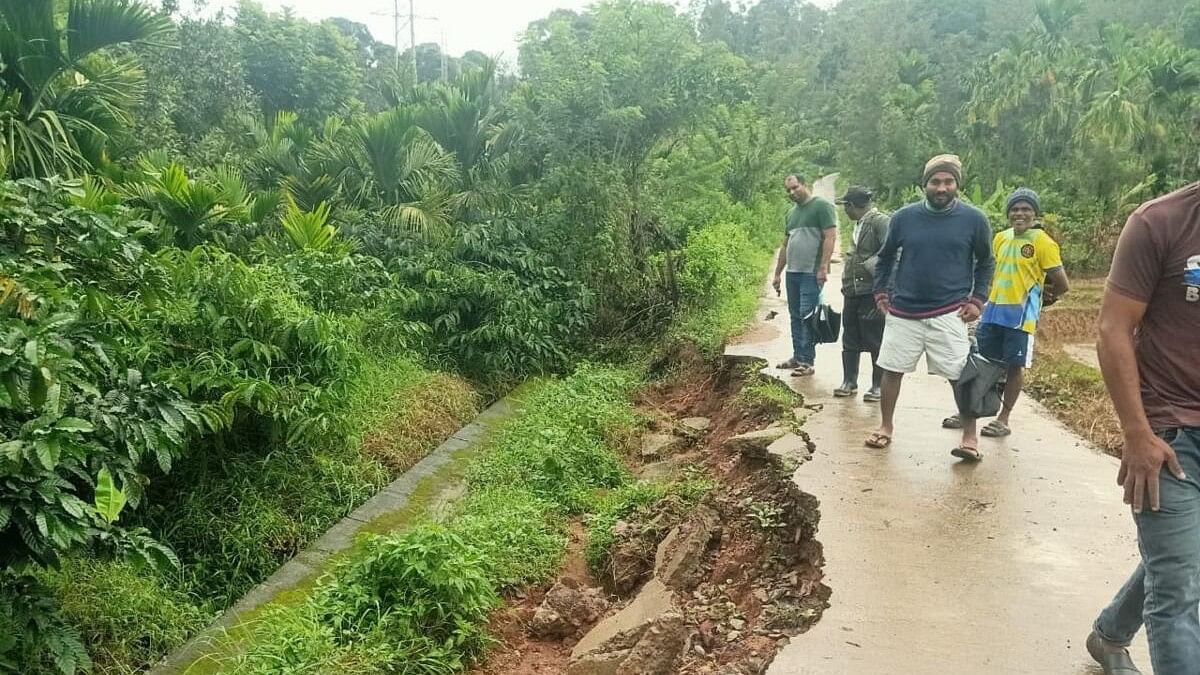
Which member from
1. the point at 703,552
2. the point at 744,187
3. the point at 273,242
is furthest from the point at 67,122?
the point at 744,187

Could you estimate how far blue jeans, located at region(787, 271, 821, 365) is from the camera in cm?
643

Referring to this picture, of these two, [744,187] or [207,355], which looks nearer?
[207,355]

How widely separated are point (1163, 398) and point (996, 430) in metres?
3.16

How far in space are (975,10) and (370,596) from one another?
5133cm

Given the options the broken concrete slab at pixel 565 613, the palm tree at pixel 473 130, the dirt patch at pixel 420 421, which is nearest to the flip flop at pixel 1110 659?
the broken concrete slab at pixel 565 613

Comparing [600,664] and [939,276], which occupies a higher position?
[939,276]

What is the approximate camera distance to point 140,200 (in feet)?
21.6

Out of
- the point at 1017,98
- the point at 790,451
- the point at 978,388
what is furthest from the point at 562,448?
the point at 1017,98

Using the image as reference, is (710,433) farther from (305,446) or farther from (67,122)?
(67,122)

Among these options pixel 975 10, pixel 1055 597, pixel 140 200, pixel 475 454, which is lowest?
pixel 475 454

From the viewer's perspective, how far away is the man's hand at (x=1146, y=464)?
2.09 metres

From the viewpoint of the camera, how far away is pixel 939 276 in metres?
4.42

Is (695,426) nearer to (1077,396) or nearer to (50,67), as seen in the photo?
(1077,396)

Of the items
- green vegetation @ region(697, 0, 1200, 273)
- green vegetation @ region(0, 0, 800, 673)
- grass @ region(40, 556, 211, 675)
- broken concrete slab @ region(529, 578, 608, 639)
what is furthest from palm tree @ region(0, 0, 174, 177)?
green vegetation @ region(697, 0, 1200, 273)
